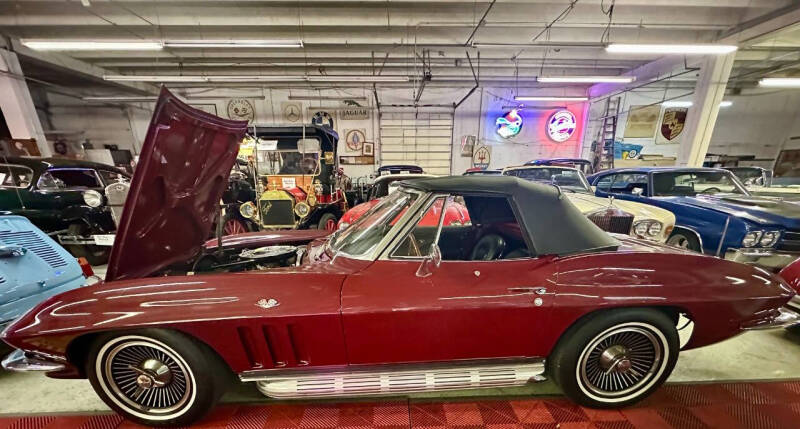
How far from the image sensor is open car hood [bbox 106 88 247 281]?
4.93ft

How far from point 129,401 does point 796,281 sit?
478 centimetres

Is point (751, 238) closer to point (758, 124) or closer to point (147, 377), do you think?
point (147, 377)

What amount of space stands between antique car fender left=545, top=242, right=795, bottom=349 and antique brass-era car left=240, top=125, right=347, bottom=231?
4.23m

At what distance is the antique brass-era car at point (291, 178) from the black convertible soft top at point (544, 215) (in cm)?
385

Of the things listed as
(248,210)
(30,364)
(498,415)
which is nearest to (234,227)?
(248,210)

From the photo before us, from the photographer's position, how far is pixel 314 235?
273 cm

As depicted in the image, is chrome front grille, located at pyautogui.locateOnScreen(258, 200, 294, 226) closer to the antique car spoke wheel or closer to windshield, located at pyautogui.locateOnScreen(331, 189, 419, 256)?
the antique car spoke wheel

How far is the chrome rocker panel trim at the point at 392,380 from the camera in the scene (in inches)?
57.0

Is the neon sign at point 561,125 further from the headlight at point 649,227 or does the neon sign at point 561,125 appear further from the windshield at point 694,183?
the headlight at point 649,227

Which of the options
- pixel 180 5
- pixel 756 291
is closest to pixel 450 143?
pixel 180 5

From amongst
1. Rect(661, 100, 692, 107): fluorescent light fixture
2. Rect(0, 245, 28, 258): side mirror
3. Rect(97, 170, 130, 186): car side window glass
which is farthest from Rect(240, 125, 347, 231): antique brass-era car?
Rect(661, 100, 692, 107): fluorescent light fixture

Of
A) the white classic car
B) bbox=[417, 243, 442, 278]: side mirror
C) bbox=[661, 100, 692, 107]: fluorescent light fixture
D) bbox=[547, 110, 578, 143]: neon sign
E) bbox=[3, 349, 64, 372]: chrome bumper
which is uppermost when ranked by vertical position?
bbox=[661, 100, 692, 107]: fluorescent light fixture

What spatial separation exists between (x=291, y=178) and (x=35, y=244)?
331 cm

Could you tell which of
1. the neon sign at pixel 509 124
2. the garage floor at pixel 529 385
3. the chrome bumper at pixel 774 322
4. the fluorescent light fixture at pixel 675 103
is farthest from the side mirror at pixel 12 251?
the fluorescent light fixture at pixel 675 103
